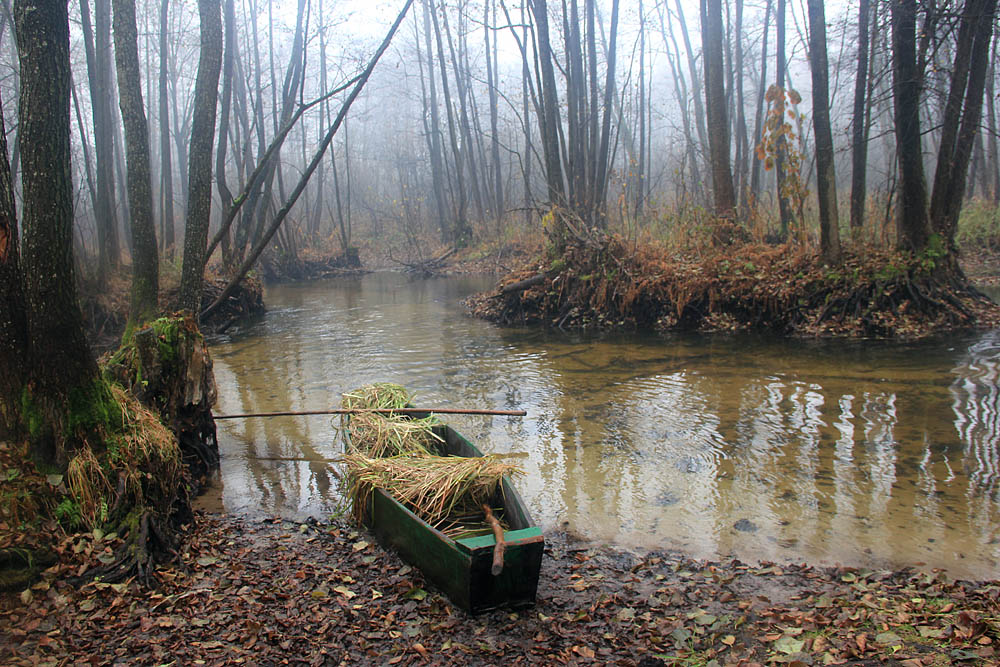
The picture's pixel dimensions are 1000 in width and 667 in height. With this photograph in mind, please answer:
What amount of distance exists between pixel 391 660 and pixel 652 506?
2.51 metres

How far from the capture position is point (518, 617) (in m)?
3.79

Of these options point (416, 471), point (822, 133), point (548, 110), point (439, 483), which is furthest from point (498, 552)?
point (548, 110)

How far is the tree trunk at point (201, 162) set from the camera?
9750mm

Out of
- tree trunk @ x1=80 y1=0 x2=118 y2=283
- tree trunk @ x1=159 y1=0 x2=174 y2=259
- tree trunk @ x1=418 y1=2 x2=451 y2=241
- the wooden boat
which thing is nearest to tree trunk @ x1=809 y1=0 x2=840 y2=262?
the wooden boat

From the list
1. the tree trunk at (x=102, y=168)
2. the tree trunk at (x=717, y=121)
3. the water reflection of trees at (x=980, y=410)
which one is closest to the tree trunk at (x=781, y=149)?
the tree trunk at (x=717, y=121)

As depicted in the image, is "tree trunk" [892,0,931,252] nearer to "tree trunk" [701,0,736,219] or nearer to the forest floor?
"tree trunk" [701,0,736,219]

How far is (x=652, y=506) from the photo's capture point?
5.25 m

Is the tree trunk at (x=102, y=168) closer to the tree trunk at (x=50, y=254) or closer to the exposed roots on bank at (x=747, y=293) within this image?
the exposed roots on bank at (x=747, y=293)

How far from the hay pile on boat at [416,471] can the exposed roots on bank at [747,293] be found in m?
7.15

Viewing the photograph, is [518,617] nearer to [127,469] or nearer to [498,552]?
[498,552]

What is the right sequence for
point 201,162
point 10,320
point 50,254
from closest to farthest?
1. point 10,320
2. point 50,254
3. point 201,162

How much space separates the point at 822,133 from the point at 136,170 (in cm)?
1012

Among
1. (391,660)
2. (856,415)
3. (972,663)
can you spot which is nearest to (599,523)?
(391,660)

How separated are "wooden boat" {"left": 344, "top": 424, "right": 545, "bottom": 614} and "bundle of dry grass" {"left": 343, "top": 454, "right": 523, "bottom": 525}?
208 mm
